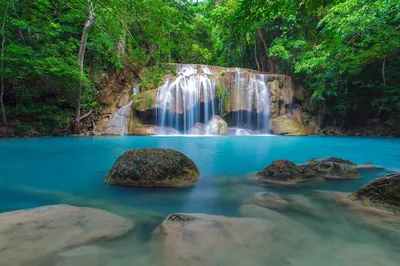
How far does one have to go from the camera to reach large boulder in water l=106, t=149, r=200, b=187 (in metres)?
3.82

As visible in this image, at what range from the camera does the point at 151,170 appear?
384cm

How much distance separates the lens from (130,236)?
7.16 feet

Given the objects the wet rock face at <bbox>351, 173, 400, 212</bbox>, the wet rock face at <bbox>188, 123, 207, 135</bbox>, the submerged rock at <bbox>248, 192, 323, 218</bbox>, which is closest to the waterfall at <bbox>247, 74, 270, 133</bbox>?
the wet rock face at <bbox>188, 123, 207, 135</bbox>

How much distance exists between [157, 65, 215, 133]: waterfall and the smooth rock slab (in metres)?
13.4

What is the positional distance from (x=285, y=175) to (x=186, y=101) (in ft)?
41.3

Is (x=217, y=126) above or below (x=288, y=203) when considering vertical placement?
above

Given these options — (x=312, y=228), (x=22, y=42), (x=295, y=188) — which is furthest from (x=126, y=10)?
(x=22, y=42)

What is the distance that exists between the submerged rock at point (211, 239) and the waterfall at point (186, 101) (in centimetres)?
1363

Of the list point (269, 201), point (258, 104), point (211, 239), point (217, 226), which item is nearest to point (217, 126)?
point (258, 104)

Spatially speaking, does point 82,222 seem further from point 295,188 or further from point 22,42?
point 22,42

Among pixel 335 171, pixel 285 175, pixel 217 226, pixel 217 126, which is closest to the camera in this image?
pixel 217 226

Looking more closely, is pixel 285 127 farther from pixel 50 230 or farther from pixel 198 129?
pixel 50 230

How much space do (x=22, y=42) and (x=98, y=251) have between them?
13122mm

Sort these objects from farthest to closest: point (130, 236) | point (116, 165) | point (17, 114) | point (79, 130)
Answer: point (79, 130)
point (17, 114)
point (116, 165)
point (130, 236)
